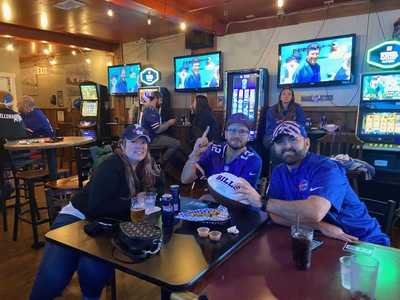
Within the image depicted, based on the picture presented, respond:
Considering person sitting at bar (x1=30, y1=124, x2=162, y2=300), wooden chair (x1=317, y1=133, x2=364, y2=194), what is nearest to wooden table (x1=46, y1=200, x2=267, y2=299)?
person sitting at bar (x1=30, y1=124, x2=162, y2=300)

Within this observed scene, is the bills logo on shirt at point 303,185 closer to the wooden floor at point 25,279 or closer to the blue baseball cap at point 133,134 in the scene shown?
the blue baseball cap at point 133,134

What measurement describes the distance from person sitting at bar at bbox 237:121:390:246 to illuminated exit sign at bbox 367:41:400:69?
109 inches

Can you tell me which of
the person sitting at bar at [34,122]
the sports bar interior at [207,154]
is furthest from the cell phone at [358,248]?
the person sitting at bar at [34,122]

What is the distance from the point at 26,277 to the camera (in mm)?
2492

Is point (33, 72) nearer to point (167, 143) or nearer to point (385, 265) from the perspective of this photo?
point (167, 143)

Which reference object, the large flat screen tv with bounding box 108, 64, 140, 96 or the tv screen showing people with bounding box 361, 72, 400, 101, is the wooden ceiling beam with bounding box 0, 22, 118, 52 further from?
the tv screen showing people with bounding box 361, 72, 400, 101

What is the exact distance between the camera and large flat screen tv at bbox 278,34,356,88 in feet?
13.5

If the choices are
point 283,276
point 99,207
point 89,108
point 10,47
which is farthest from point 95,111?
point 283,276

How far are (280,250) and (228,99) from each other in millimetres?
4176

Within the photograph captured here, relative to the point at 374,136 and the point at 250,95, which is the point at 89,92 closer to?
the point at 250,95

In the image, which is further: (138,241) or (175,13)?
(175,13)

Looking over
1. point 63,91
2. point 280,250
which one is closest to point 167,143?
point 280,250

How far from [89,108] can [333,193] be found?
6824 millimetres

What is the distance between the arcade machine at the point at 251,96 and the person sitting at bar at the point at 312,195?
3095 millimetres
